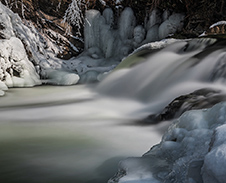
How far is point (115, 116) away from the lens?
3.00 m

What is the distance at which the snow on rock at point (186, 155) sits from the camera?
2.71ft

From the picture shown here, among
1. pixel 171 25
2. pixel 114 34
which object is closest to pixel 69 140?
pixel 171 25

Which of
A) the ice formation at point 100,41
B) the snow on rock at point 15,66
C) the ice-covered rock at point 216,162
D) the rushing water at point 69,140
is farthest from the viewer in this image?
the ice formation at point 100,41

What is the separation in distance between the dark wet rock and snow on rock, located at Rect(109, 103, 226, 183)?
1.00 m

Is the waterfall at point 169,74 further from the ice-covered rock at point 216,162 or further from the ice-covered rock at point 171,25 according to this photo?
the ice-covered rock at point 216,162

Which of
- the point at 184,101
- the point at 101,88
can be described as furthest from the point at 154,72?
the point at 184,101

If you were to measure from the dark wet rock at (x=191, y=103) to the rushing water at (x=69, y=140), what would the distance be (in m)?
0.14

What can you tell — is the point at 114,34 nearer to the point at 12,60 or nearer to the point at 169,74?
the point at 12,60

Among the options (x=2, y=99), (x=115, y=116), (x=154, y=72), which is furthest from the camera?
(x=154, y=72)

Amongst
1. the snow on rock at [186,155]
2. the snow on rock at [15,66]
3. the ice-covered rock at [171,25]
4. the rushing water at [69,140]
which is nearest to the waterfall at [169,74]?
the rushing water at [69,140]

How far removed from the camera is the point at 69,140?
2.08 m

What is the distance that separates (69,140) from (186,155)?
1.21 metres

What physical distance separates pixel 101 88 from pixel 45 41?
10.3 ft

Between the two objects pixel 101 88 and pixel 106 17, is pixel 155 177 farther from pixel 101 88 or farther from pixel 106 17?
pixel 106 17
